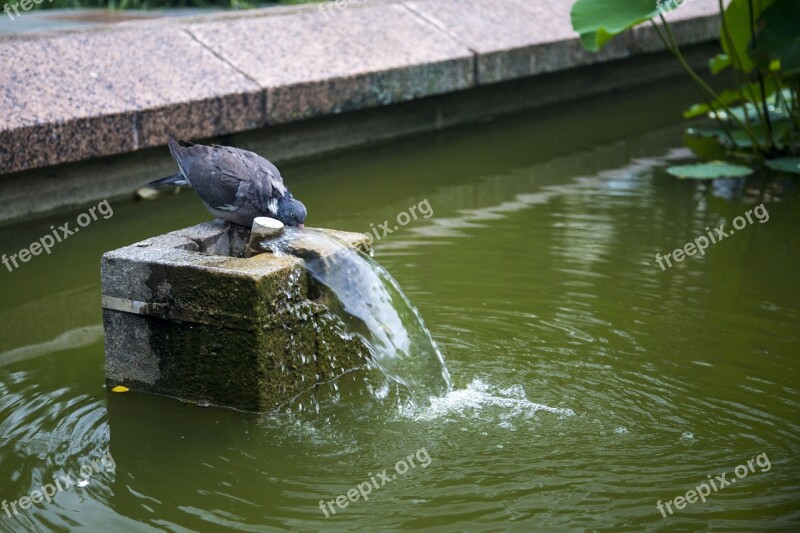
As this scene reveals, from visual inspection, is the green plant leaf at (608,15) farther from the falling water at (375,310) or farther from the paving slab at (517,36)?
the falling water at (375,310)

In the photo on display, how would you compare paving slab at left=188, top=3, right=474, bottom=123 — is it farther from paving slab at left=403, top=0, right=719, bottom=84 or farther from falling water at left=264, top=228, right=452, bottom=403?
falling water at left=264, top=228, right=452, bottom=403

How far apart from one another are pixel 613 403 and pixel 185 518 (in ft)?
5.34

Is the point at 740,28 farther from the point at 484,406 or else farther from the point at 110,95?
the point at 484,406

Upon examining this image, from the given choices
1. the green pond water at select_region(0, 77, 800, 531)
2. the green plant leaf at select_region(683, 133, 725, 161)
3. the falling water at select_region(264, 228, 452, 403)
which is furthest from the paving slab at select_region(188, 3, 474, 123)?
the falling water at select_region(264, 228, 452, 403)

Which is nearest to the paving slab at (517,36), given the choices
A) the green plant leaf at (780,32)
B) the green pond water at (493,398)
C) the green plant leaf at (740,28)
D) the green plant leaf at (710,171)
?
the green plant leaf at (740,28)

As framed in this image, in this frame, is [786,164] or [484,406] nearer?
[484,406]

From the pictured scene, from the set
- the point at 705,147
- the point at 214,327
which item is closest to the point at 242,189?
the point at 214,327

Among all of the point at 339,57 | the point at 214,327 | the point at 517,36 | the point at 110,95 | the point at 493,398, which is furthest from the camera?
the point at 517,36

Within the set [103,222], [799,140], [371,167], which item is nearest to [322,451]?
[103,222]

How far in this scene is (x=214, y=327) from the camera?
380 cm

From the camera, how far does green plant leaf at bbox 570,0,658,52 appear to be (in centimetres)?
655

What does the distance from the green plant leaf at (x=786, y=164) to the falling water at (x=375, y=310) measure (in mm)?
3829

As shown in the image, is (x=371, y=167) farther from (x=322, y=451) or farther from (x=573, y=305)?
(x=322, y=451)

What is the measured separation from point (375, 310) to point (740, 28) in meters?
4.28
